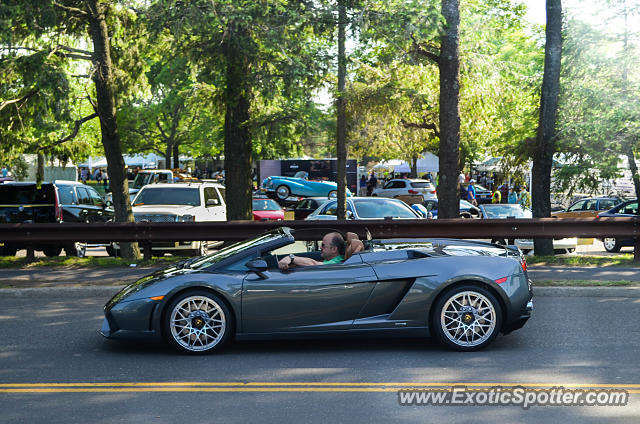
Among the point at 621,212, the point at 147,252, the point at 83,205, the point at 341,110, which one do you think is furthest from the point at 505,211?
the point at 83,205

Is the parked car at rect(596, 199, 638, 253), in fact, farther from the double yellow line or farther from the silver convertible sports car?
the double yellow line

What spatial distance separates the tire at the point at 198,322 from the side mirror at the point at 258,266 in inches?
17.5

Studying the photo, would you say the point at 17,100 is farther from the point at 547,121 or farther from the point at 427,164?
the point at 427,164

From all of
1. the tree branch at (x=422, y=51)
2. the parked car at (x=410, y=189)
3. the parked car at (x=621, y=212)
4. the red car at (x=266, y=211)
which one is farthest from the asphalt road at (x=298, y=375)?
the parked car at (x=410, y=189)

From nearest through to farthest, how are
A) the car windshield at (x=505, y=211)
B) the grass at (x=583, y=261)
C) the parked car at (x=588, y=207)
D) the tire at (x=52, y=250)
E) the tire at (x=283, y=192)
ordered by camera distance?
the grass at (x=583, y=261) → the tire at (x=52, y=250) → the car windshield at (x=505, y=211) → the parked car at (x=588, y=207) → the tire at (x=283, y=192)

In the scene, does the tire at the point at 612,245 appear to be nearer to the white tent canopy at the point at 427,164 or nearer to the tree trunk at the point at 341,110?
the tree trunk at the point at 341,110

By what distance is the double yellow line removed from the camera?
5.98 meters

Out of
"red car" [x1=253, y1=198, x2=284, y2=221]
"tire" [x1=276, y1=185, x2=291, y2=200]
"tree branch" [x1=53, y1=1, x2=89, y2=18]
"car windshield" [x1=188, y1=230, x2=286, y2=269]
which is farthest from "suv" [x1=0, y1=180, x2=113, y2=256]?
"tire" [x1=276, y1=185, x2=291, y2=200]

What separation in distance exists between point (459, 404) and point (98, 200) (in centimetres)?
1582

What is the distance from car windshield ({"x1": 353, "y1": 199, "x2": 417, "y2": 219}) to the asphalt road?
880cm

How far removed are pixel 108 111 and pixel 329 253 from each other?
8.91 metres

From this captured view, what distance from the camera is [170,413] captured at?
5.46 m

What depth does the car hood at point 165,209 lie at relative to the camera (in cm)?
1722

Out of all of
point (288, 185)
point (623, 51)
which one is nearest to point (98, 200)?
point (623, 51)
